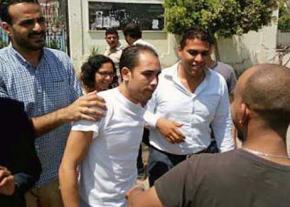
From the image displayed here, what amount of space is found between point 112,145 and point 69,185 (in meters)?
0.29

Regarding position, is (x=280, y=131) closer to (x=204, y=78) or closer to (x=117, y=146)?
(x=117, y=146)

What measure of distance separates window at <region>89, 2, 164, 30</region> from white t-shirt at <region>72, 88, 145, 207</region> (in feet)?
38.9

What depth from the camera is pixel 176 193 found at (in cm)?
156

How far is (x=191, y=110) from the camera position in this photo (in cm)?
334

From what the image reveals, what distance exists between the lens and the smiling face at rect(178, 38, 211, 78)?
334 centimetres

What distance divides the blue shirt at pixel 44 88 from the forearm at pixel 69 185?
46 cm

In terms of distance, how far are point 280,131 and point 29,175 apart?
4.12 feet

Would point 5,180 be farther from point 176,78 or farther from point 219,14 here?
point 219,14

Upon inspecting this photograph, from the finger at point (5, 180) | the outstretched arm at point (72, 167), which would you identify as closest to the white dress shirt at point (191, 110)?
the outstretched arm at point (72, 167)

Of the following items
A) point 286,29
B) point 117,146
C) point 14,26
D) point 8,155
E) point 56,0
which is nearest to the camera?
point 8,155

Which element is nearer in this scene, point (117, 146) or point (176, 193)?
point (176, 193)

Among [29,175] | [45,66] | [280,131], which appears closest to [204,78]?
[45,66]

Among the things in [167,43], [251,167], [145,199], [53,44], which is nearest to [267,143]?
[251,167]

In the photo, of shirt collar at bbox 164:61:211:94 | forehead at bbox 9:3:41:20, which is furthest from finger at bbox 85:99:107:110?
shirt collar at bbox 164:61:211:94
